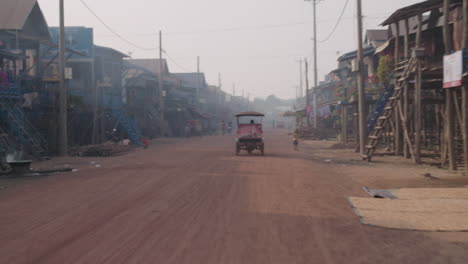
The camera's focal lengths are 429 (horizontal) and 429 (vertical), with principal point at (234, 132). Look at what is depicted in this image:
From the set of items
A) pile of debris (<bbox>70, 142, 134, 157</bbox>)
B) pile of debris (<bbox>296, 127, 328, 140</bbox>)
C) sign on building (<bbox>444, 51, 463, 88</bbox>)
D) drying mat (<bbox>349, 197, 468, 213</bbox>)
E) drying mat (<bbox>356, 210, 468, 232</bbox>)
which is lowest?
drying mat (<bbox>356, 210, 468, 232</bbox>)

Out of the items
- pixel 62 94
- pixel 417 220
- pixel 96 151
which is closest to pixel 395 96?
A: pixel 417 220

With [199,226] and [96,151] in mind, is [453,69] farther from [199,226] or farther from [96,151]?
Result: [96,151]

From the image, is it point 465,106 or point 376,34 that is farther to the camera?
point 376,34

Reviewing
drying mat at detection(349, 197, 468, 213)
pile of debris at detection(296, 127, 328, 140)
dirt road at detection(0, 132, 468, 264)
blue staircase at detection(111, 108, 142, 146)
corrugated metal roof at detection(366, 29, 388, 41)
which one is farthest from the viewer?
pile of debris at detection(296, 127, 328, 140)

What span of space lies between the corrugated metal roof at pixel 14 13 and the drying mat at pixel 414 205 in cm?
2114

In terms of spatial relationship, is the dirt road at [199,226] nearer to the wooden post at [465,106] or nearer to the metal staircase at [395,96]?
the wooden post at [465,106]

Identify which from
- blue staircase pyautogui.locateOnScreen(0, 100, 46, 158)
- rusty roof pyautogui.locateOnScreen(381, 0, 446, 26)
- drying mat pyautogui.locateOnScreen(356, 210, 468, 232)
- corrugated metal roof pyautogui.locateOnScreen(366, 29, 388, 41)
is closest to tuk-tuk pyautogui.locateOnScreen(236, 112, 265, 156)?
rusty roof pyautogui.locateOnScreen(381, 0, 446, 26)

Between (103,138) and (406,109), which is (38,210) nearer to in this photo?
(406,109)

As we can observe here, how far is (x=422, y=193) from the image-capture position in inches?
413

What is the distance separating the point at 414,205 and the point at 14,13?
23632mm

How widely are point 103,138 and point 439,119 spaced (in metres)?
23.1

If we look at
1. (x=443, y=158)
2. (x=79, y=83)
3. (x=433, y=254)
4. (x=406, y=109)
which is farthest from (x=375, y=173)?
(x=79, y=83)

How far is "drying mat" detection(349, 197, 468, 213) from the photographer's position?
8594mm

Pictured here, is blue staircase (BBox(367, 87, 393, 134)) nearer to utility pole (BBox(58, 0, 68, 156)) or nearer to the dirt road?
the dirt road
